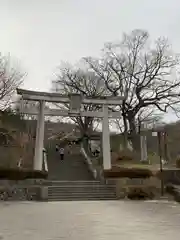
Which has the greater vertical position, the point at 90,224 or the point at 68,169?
the point at 68,169

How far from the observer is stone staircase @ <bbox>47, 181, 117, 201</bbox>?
824 inches

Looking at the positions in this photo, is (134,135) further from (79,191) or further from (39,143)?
(79,191)

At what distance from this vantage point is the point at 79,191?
2188 centimetres

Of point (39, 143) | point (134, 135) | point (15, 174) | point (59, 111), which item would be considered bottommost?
point (15, 174)

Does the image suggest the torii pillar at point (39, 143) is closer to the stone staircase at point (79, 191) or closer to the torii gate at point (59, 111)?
the torii gate at point (59, 111)

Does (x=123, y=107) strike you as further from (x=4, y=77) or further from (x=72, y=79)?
(x=4, y=77)

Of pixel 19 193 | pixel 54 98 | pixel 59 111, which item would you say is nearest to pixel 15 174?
pixel 19 193

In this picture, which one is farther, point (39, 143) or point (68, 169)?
point (68, 169)

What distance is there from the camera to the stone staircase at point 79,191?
2092 cm

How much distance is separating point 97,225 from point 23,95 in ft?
49.9

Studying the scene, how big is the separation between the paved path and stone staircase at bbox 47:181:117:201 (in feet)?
17.3

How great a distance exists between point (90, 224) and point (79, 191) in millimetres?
10290

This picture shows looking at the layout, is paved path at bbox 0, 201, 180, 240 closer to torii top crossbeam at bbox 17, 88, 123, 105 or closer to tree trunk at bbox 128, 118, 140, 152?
torii top crossbeam at bbox 17, 88, 123, 105

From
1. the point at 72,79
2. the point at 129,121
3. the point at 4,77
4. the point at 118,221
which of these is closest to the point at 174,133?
the point at 129,121
